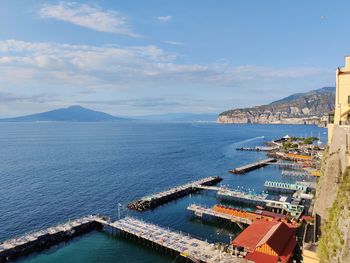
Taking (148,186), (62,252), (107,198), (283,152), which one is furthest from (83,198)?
(283,152)

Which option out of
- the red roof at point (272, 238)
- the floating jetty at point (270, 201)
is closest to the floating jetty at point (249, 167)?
the floating jetty at point (270, 201)

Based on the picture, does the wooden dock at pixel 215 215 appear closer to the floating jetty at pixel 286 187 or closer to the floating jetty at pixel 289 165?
the floating jetty at pixel 286 187

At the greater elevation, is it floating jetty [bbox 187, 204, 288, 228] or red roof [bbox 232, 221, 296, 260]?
red roof [bbox 232, 221, 296, 260]

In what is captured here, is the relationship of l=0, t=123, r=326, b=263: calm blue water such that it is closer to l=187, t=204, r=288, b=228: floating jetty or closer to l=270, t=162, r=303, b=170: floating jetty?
l=187, t=204, r=288, b=228: floating jetty

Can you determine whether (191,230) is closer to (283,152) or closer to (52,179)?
(52,179)

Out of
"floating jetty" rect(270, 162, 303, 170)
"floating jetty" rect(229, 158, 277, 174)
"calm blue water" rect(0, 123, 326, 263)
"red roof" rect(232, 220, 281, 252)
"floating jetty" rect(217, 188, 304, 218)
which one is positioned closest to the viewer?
"red roof" rect(232, 220, 281, 252)

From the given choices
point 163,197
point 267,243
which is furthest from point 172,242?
point 163,197

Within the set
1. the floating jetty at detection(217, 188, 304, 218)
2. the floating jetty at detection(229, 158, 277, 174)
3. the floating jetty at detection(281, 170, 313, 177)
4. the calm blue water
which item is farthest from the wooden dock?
the floating jetty at detection(281, 170, 313, 177)
